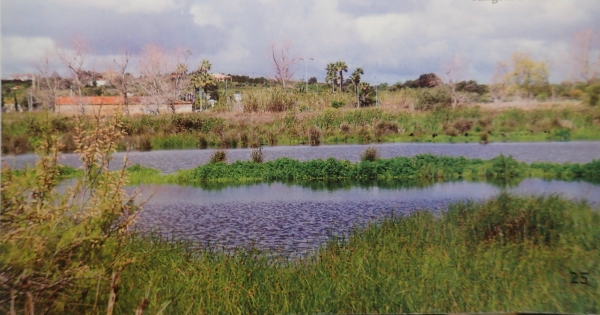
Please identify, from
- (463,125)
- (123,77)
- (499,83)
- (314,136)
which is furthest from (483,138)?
(123,77)

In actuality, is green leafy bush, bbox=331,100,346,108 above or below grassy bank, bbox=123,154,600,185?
above

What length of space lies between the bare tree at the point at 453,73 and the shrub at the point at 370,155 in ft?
2.36

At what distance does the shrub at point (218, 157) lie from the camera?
4.19 m

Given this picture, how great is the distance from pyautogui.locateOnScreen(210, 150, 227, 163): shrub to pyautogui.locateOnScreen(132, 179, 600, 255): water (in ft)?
0.75

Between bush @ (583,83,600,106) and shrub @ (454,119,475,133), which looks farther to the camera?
shrub @ (454,119,475,133)

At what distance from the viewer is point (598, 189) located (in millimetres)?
→ 4047

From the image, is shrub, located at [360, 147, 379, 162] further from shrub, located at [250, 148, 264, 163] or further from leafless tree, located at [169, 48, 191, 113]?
leafless tree, located at [169, 48, 191, 113]

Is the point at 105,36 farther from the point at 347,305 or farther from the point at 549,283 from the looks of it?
the point at 549,283

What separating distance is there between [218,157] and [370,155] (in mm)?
1217

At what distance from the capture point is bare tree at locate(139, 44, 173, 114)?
160 inches

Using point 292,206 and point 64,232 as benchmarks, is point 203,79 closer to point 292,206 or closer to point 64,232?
point 292,206

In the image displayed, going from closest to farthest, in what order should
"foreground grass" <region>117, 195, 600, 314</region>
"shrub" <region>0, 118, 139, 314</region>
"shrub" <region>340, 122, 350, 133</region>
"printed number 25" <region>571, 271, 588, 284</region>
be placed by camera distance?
"shrub" <region>0, 118, 139, 314</region>
"foreground grass" <region>117, 195, 600, 314</region>
"printed number 25" <region>571, 271, 588, 284</region>
"shrub" <region>340, 122, 350, 133</region>

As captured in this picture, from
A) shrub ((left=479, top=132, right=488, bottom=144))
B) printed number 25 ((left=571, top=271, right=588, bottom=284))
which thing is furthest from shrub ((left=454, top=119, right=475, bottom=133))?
printed number 25 ((left=571, top=271, right=588, bottom=284))

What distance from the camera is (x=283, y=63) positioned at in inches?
166
